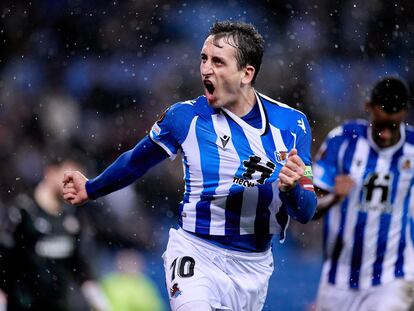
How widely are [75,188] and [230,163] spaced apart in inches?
30.4

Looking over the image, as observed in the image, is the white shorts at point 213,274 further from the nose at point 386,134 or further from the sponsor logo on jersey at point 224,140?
the nose at point 386,134

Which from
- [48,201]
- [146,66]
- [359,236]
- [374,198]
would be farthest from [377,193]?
[146,66]

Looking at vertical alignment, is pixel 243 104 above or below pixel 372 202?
above

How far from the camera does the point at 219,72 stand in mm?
4254

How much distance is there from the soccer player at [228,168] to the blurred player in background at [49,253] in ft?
7.67

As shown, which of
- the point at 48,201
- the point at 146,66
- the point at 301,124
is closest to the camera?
the point at 301,124

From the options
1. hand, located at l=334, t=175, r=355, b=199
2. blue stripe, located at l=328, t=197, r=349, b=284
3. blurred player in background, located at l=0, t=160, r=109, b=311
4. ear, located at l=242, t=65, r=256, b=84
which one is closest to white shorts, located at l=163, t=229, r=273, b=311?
ear, located at l=242, t=65, r=256, b=84

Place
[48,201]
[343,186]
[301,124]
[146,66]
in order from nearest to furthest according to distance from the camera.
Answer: [301,124] → [343,186] → [48,201] → [146,66]

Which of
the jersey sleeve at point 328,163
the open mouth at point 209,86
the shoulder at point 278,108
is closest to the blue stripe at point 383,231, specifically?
the jersey sleeve at point 328,163

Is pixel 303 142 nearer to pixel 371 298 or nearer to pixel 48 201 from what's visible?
pixel 371 298

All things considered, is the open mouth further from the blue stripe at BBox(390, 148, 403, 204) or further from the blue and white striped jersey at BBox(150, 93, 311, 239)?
the blue stripe at BBox(390, 148, 403, 204)

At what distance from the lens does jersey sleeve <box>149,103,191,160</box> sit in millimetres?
4270

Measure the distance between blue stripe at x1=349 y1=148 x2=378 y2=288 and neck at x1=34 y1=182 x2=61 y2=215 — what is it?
6.60ft

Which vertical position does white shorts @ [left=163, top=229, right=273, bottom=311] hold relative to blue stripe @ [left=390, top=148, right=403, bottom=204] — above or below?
below
